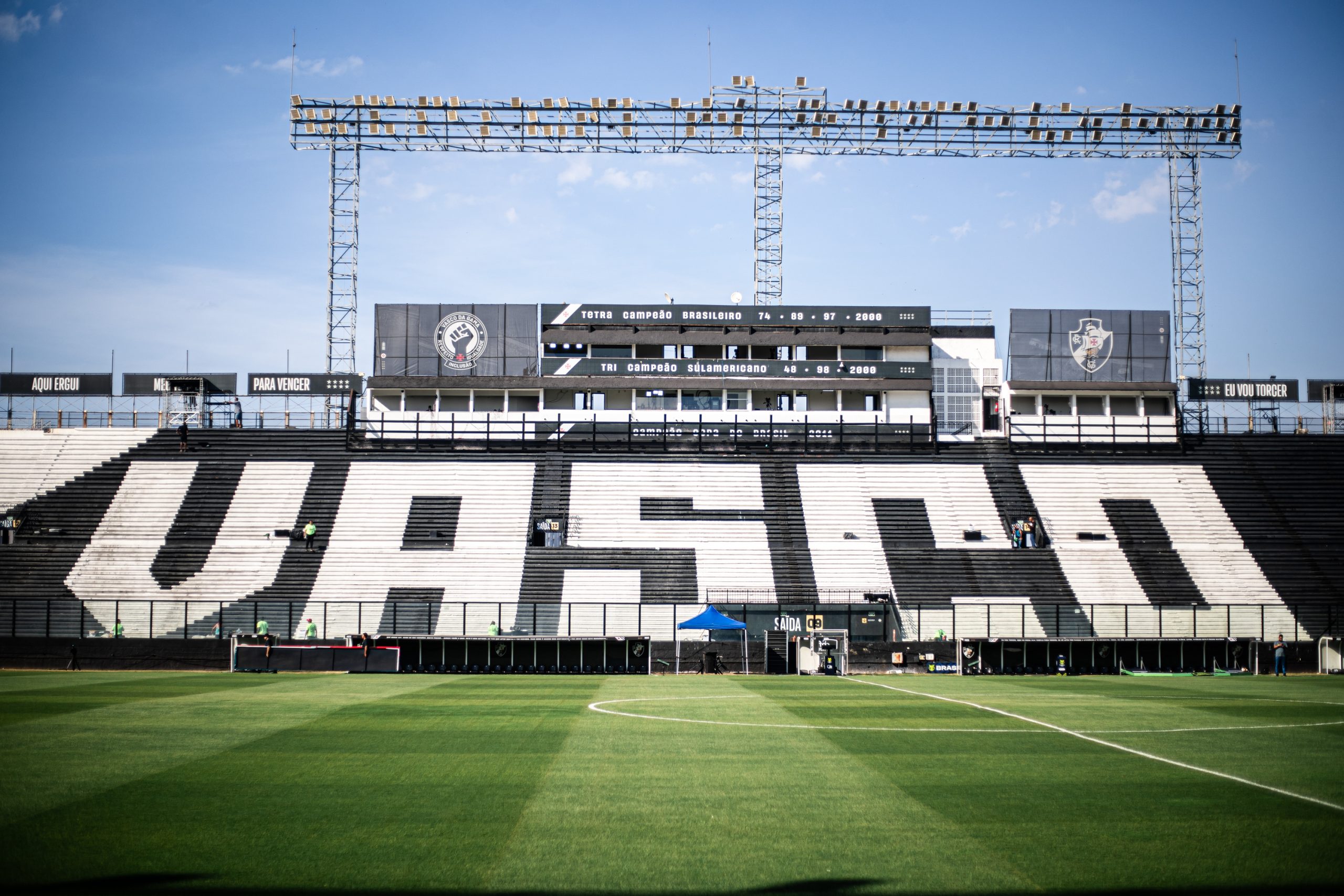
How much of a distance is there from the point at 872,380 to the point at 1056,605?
2139 centimetres

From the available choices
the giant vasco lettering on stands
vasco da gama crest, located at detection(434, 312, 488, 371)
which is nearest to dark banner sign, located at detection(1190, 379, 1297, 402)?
the giant vasco lettering on stands

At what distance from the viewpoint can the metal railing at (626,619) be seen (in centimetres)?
4231

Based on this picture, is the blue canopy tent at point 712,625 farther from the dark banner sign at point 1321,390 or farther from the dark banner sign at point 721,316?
the dark banner sign at point 1321,390

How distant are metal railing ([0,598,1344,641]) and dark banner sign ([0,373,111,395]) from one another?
2270 cm

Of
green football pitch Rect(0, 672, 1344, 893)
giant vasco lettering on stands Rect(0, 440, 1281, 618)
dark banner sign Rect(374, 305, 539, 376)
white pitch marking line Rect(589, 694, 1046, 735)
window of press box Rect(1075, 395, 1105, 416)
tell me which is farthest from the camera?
window of press box Rect(1075, 395, 1105, 416)

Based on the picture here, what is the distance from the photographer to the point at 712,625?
3941cm

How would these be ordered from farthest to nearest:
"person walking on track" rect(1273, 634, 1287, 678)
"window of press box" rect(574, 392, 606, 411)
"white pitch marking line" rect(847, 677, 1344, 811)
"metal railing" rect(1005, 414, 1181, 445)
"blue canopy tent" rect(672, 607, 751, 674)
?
"window of press box" rect(574, 392, 606, 411) → "metal railing" rect(1005, 414, 1181, 445) → "blue canopy tent" rect(672, 607, 751, 674) → "person walking on track" rect(1273, 634, 1287, 678) → "white pitch marking line" rect(847, 677, 1344, 811)

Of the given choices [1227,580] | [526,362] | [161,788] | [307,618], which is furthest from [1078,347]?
[161,788]

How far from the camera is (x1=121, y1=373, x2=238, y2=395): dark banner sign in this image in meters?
62.0

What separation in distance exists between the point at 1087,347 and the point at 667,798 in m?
58.0

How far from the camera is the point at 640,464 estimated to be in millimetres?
58281

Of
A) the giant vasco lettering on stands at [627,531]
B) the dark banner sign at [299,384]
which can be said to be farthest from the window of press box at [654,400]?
the dark banner sign at [299,384]

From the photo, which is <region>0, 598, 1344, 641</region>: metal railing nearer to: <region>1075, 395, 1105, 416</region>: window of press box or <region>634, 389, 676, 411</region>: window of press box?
<region>634, 389, 676, 411</region>: window of press box

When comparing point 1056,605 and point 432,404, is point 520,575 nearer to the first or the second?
point 432,404
